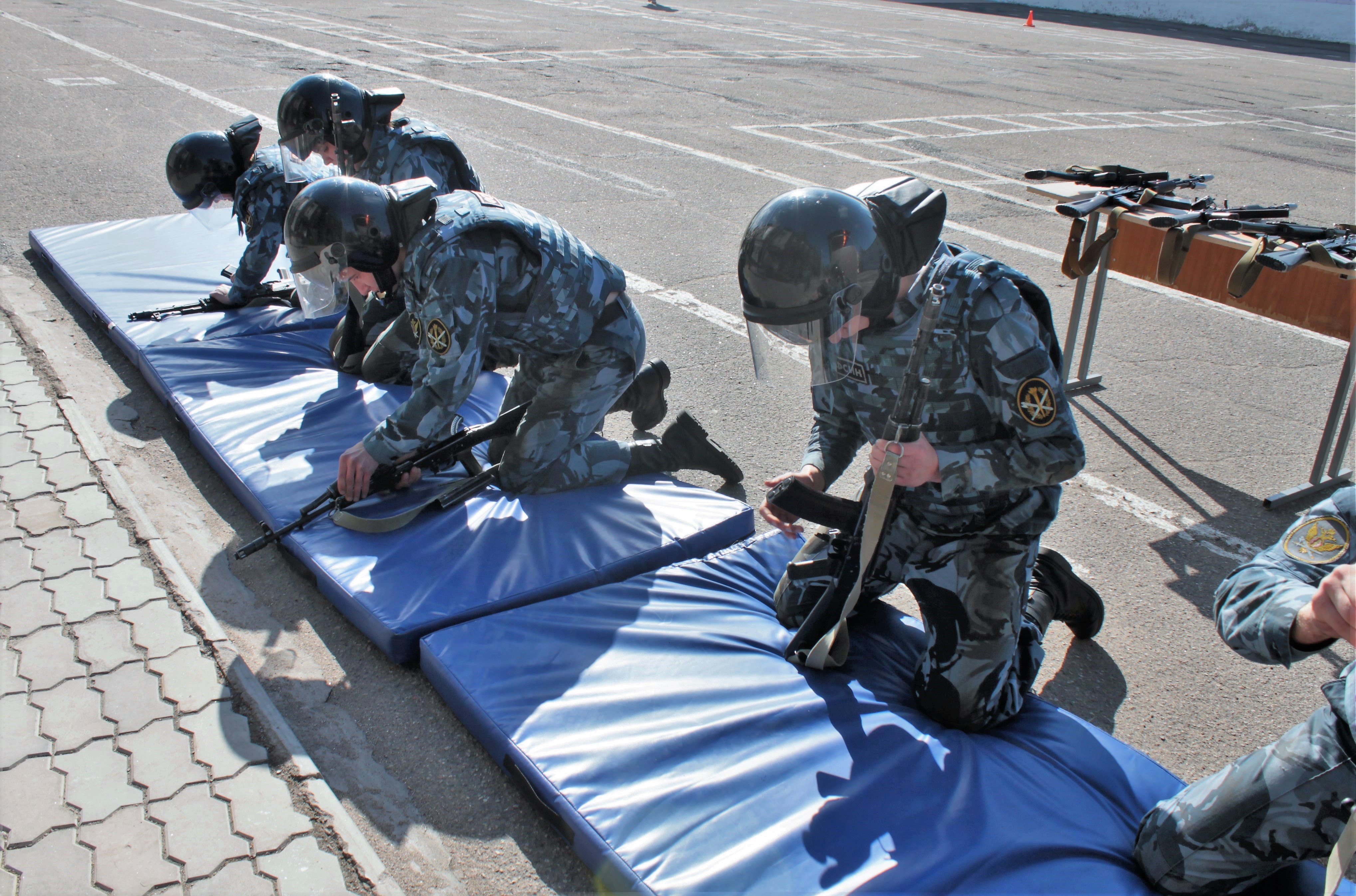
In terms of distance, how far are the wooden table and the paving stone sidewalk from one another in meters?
3.71

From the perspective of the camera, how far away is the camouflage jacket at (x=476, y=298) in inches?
136

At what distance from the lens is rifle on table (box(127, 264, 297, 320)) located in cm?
547

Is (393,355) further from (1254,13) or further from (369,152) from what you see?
(1254,13)

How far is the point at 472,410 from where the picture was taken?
4.62 metres

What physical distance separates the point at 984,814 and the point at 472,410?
3.03m

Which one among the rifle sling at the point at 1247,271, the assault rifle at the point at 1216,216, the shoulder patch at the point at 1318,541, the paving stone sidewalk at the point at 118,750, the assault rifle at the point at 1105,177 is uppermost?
the assault rifle at the point at 1105,177

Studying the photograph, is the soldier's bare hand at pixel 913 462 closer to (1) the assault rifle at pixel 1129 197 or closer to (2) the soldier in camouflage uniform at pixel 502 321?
(2) the soldier in camouflage uniform at pixel 502 321

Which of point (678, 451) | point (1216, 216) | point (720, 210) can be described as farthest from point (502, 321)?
point (720, 210)

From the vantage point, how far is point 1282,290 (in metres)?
4.34

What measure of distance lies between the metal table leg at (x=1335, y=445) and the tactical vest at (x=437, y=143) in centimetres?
438

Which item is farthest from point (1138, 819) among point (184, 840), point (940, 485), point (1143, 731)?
point (184, 840)

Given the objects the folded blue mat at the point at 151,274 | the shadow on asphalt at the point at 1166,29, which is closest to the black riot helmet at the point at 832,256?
the folded blue mat at the point at 151,274

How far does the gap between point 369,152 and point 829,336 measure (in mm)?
3658

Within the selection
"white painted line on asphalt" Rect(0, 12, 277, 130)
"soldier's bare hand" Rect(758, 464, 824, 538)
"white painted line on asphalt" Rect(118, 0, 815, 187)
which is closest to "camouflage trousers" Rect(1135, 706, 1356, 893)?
"soldier's bare hand" Rect(758, 464, 824, 538)
